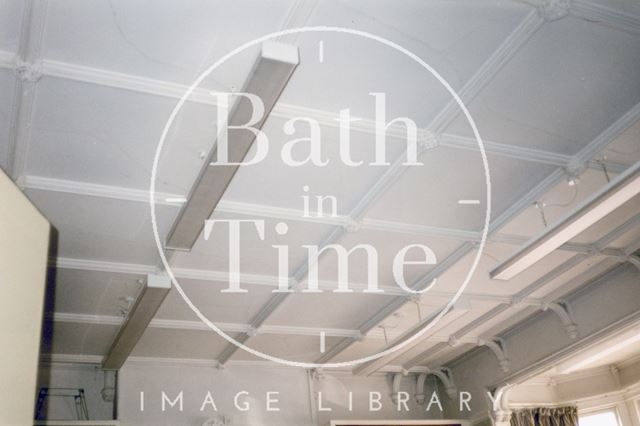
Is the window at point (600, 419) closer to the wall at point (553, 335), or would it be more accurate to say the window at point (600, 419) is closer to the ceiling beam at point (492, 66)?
the wall at point (553, 335)

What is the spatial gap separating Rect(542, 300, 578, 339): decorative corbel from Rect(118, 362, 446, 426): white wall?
111 inches

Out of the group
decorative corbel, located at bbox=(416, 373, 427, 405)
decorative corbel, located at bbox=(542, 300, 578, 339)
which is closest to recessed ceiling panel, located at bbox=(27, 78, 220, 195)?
decorative corbel, located at bbox=(542, 300, 578, 339)

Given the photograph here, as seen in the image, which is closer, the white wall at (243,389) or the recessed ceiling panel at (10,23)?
the recessed ceiling panel at (10,23)

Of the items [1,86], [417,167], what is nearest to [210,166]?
[1,86]

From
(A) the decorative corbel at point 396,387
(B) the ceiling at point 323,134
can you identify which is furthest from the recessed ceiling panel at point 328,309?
(A) the decorative corbel at point 396,387

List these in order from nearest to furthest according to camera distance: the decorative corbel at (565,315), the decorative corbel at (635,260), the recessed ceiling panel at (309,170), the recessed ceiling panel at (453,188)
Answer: the recessed ceiling panel at (309,170), the recessed ceiling panel at (453,188), the decorative corbel at (635,260), the decorative corbel at (565,315)

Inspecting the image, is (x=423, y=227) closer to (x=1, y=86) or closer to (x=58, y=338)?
(x=1, y=86)

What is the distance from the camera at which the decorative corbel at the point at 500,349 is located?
8352mm

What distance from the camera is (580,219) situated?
14.5 ft

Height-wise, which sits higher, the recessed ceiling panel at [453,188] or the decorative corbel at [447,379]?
the recessed ceiling panel at [453,188]

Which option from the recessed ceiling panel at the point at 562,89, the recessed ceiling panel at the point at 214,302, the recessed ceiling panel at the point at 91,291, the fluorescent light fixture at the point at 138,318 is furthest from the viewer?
the recessed ceiling panel at the point at 214,302

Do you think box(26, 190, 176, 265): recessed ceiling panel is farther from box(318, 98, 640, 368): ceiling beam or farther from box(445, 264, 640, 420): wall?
box(445, 264, 640, 420): wall

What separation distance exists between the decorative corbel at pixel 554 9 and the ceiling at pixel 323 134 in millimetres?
10

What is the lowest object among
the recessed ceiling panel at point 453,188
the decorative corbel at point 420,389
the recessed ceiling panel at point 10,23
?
the decorative corbel at point 420,389
